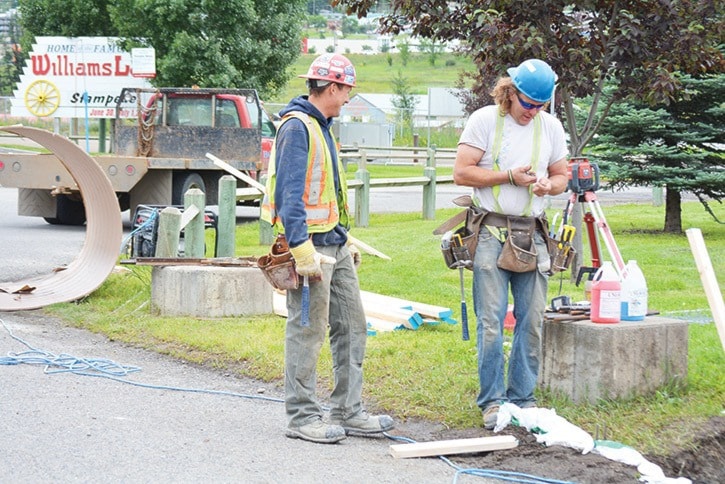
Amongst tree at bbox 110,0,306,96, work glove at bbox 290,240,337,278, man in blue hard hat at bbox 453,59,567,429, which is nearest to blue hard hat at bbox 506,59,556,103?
man in blue hard hat at bbox 453,59,567,429

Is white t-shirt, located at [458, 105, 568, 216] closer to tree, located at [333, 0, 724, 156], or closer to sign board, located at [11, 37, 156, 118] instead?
tree, located at [333, 0, 724, 156]

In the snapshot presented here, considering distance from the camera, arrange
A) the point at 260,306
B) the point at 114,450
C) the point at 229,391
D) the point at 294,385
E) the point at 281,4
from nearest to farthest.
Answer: the point at 114,450, the point at 294,385, the point at 229,391, the point at 260,306, the point at 281,4

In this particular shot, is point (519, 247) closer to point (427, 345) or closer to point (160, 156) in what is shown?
point (427, 345)

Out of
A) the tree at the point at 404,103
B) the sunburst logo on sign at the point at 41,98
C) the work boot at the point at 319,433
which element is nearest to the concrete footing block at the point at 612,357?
the work boot at the point at 319,433

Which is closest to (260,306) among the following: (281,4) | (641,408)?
(641,408)

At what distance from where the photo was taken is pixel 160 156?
702 inches

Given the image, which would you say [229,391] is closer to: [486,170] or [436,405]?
[436,405]

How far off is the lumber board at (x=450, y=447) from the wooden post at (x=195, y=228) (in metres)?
5.63

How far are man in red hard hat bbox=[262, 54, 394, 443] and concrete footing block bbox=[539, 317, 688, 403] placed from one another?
1.10m

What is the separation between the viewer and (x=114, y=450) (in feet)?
18.5

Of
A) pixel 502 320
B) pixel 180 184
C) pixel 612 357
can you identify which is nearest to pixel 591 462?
pixel 612 357

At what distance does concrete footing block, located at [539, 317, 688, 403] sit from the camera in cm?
625

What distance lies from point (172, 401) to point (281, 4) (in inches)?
886

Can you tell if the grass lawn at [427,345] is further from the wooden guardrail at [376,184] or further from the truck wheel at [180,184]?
the wooden guardrail at [376,184]
